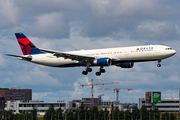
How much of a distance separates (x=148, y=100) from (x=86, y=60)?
102190mm

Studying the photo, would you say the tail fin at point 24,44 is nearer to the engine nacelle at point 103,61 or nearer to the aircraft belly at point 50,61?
the aircraft belly at point 50,61

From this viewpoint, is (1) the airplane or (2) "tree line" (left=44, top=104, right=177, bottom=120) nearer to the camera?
(1) the airplane

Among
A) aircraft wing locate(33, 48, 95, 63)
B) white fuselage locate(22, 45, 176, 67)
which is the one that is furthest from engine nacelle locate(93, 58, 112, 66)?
aircraft wing locate(33, 48, 95, 63)

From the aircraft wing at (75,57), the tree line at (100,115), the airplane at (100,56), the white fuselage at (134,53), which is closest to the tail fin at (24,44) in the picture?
the airplane at (100,56)

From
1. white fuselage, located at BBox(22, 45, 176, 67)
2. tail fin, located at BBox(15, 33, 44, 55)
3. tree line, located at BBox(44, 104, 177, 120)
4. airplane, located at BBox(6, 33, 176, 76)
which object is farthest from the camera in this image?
tree line, located at BBox(44, 104, 177, 120)

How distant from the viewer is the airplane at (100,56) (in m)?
75.9

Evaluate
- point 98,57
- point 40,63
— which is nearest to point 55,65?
point 40,63

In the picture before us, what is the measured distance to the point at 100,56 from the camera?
268 ft

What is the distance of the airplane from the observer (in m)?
75.9

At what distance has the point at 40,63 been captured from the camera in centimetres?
9144

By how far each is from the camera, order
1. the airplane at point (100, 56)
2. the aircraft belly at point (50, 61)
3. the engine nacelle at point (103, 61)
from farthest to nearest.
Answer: the aircraft belly at point (50, 61), the engine nacelle at point (103, 61), the airplane at point (100, 56)

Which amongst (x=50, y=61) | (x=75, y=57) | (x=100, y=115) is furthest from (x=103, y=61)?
(x=100, y=115)

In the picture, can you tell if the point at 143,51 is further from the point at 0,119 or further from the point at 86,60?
the point at 0,119

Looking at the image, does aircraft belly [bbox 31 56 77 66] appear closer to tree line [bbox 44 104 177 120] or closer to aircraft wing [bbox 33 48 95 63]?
aircraft wing [bbox 33 48 95 63]
